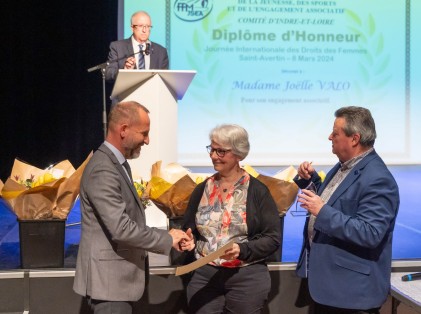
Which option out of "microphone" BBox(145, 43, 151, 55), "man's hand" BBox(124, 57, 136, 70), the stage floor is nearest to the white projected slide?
the stage floor

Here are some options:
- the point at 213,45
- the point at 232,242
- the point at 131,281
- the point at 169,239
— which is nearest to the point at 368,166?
the point at 232,242

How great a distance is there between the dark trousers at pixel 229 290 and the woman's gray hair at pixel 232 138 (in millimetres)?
504

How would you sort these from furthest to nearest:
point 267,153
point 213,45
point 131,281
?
point 267,153 < point 213,45 < point 131,281

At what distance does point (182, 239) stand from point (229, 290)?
0.32 meters

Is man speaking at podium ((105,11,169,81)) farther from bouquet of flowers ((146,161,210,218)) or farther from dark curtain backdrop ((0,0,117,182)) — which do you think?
dark curtain backdrop ((0,0,117,182))

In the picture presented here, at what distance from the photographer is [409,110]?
27.5ft

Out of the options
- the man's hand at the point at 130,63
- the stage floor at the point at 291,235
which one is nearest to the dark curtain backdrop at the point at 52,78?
the stage floor at the point at 291,235

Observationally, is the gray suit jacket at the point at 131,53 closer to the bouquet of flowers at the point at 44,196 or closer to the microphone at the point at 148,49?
the microphone at the point at 148,49

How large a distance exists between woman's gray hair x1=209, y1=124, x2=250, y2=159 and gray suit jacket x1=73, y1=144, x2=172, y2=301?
468 millimetres

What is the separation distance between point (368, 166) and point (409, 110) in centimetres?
571

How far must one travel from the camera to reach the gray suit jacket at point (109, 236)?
8.83 feet

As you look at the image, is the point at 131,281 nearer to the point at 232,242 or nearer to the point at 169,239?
the point at 169,239

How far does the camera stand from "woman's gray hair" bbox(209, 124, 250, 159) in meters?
3.07

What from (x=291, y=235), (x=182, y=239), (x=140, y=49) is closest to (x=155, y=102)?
(x=140, y=49)
